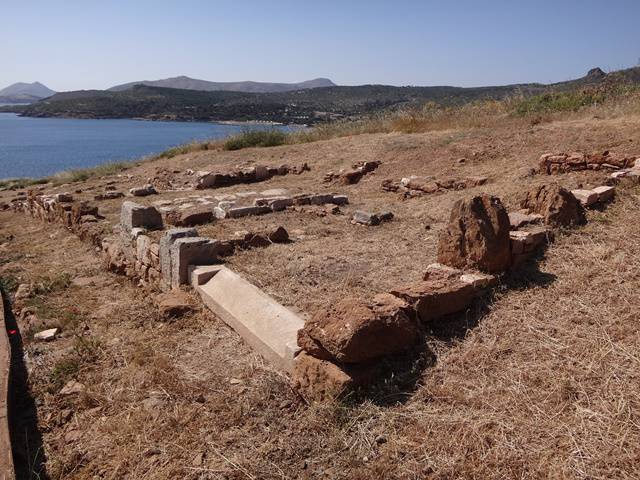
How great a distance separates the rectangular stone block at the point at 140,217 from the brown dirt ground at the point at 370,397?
1402 mm

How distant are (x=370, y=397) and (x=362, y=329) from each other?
1.50ft

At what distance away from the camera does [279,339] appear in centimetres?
419

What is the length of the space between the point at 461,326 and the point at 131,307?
370 centimetres

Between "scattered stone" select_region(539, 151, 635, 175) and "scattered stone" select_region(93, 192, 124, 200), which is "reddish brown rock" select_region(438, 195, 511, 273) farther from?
"scattered stone" select_region(93, 192, 124, 200)

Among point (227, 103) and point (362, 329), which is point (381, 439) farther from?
point (227, 103)

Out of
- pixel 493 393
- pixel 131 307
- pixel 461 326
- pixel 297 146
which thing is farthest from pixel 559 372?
pixel 297 146

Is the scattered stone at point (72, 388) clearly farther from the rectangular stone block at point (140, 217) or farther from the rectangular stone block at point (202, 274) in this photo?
the rectangular stone block at point (140, 217)

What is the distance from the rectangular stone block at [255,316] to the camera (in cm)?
411

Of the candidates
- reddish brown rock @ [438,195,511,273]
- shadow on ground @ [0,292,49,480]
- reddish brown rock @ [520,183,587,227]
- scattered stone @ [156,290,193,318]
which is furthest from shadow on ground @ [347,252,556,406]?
scattered stone @ [156,290,193,318]

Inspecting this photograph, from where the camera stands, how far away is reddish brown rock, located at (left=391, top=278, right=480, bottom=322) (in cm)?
407

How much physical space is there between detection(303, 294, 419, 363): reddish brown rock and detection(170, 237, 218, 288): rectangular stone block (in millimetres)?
2695

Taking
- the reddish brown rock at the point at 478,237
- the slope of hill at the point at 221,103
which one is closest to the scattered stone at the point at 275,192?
the reddish brown rock at the point at 478,237

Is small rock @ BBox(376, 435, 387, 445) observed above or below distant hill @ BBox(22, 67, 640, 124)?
below

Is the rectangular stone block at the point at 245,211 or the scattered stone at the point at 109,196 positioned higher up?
the rectangular stone block at the point at 245,211
